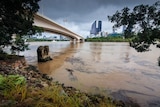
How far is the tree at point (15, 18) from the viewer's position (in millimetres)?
10264

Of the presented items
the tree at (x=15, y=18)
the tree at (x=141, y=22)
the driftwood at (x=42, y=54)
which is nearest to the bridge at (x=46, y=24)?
the driftwood at (x=42, y=54)

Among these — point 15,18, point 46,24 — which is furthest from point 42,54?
point 46,24

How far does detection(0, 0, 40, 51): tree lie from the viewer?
10.3 m

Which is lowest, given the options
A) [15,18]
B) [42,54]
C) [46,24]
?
[42,54]

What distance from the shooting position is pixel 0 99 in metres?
4.55

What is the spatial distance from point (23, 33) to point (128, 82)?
7210 mm

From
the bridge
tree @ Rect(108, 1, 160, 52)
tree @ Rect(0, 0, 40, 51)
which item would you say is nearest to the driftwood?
the bridge

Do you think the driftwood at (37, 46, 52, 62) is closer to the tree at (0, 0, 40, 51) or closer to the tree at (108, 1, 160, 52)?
the tree at (0, 0, 40, 51)

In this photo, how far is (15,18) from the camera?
1079 centimetres

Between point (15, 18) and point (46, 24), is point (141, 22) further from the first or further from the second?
point (46, 24)

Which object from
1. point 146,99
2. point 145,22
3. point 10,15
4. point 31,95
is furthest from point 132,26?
point 10,15

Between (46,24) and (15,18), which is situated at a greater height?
(46,24)

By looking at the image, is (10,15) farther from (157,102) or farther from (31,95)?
(157,102)

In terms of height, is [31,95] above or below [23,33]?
below
